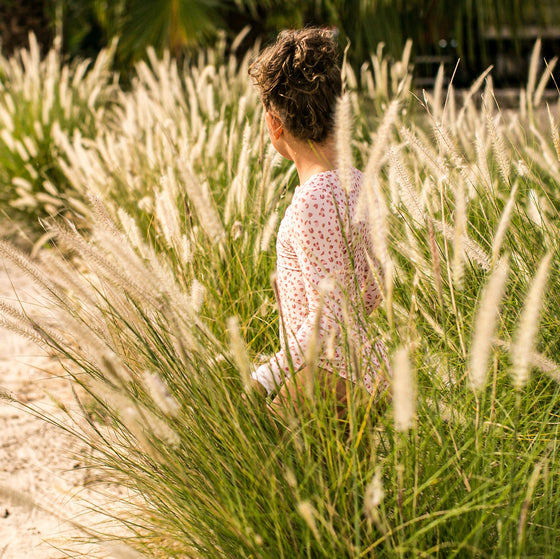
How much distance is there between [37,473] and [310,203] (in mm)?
1414

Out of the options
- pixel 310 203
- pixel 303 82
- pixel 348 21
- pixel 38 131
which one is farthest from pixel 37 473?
pixel 348 21

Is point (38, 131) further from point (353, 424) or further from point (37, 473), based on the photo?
point (353, 424)

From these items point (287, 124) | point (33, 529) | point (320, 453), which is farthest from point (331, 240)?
point (33, 529)

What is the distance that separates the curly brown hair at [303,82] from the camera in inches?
63.1

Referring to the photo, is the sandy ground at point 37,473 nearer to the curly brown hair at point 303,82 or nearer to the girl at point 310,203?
the girl at point 310,203

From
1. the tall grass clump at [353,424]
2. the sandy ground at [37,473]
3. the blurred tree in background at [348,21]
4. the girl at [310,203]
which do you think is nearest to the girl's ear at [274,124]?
the girl at [310,203]

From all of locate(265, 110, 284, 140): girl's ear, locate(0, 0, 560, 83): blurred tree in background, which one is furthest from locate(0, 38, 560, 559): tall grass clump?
locate(0, 0, 560, 83): blurred tree in background

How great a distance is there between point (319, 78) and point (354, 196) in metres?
0.33

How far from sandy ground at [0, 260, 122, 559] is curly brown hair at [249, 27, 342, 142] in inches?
32.1

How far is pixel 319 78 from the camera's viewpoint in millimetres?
1609

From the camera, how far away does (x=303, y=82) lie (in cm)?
161

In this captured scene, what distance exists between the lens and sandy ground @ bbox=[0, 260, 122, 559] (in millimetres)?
1719

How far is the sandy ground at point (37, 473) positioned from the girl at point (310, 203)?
0.64 m

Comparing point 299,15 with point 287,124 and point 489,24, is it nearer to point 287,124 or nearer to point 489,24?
point 489,24
